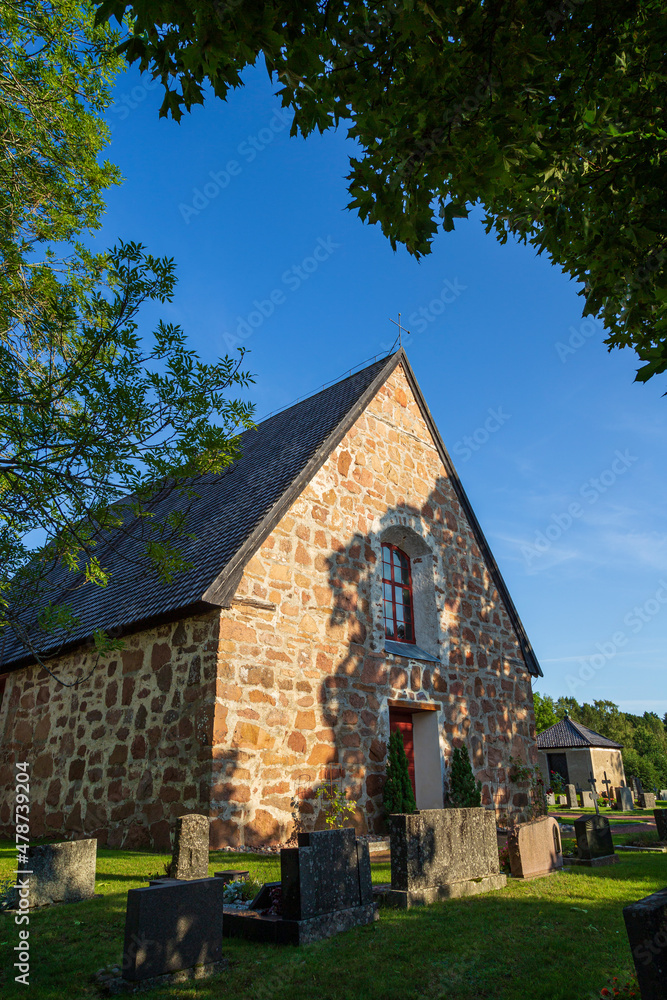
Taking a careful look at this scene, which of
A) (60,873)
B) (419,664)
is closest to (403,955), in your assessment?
(60,873)

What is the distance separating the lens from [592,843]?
8.40 metres

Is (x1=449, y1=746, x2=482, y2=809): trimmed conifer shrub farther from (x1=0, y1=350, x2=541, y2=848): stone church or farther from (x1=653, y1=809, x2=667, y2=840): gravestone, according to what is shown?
(x1=653, y1=809, x2=667, y2=840): gravestone

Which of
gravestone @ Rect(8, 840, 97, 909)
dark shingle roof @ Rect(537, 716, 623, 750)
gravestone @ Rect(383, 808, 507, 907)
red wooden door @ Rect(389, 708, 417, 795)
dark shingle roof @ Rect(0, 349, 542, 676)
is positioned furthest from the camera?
dark shingle roof @ Rect(537, 716, 623, 750)

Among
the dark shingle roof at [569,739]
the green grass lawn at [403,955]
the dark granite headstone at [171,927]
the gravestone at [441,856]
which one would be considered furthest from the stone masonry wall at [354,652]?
the dark shingle roof at [569,739]

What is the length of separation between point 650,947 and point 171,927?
2.78 metres

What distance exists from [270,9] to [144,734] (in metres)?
8.15

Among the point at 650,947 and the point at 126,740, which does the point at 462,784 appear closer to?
the point at 126,740

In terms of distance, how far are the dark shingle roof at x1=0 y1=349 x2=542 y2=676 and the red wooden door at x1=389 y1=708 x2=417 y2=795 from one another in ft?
12.1

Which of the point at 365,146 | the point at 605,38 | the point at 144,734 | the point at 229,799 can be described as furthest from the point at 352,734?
the point at 605,38

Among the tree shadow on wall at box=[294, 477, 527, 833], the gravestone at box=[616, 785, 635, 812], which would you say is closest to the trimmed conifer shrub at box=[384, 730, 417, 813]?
the tree shadow on wall at box=[294, 477, 527, 833]

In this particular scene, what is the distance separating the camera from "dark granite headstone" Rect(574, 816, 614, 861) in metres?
8.33

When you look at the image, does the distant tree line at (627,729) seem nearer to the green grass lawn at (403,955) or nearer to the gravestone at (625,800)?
the gravestone at (625,800)

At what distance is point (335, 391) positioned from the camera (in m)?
13.5

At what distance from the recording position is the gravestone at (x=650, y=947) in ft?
8.29
